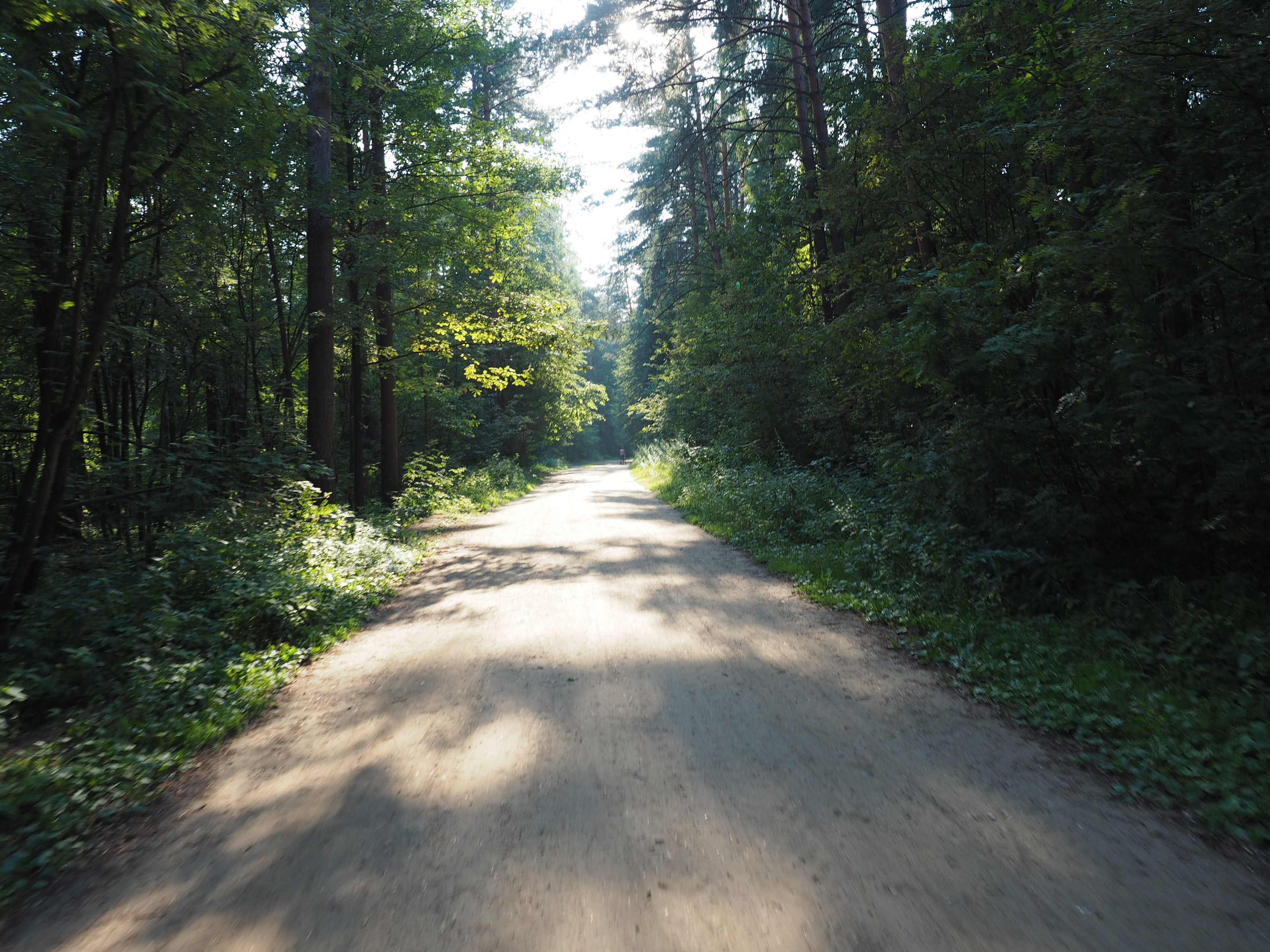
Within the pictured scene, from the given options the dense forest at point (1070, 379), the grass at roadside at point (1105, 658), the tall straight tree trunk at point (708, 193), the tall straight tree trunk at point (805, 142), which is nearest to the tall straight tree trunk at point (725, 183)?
the tall straight tree trunk at point (708, 193)

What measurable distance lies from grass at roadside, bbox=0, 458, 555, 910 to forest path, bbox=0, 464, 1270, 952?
0.32 m

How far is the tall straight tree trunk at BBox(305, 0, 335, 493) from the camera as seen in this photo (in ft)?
34.2

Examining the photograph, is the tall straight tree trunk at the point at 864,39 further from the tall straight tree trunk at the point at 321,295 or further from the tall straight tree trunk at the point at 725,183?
the tall straight tree trunk at the point at 321,295

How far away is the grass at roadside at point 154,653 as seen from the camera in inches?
127

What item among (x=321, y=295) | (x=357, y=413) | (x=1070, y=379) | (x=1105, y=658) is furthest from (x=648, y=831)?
(x=357, y=413)

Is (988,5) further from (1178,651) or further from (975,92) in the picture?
(1178,651)

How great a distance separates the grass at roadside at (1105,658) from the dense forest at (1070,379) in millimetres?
19

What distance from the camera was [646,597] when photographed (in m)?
7.22

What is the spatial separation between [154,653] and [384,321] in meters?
9.72

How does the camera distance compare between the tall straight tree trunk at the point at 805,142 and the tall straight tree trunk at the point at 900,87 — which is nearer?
the tall straight tree trunk at the point at 900,87

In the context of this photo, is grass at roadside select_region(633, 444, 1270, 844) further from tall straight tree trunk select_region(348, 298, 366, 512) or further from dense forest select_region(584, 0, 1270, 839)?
tall straight tree trunk select_region(348, 298, 366, 512)

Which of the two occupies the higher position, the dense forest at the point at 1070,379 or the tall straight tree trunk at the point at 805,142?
the tall straight tree trunk at the point at 805,142

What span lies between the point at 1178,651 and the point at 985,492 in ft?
7.08

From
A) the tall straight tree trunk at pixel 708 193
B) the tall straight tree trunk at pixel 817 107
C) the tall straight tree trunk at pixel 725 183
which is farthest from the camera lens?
the tall straight tree trunk at pixel 725 183
